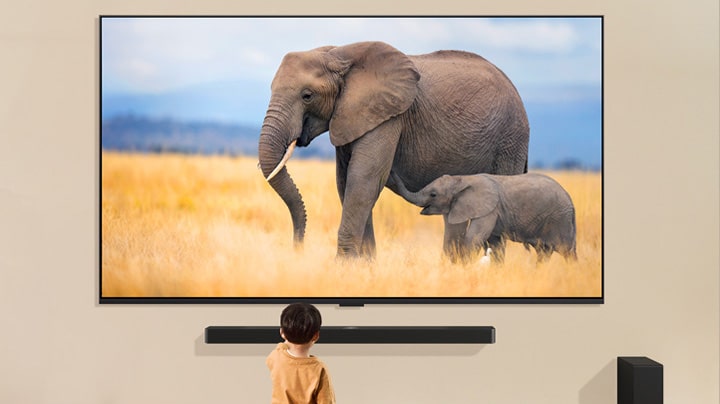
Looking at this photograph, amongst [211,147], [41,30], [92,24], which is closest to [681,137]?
[211,147]

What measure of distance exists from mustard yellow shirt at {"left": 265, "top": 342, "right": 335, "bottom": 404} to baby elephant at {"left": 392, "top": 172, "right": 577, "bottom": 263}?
162cm

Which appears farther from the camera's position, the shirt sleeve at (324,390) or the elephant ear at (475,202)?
the elephant ear at (475,202)

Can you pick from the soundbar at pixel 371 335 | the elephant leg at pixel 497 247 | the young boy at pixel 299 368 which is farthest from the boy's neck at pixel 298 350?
the elephant leg at pixel 497 247

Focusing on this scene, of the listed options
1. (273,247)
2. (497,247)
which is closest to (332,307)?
(273,247)

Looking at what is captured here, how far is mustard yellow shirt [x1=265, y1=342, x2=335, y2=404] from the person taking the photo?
2.45 meters

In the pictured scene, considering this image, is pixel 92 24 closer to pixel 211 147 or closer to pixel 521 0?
pixel 211 147

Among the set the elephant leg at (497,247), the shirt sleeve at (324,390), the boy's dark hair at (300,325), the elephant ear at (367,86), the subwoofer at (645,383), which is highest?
the elephant ear at (367,86)

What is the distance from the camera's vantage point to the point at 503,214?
397 cm

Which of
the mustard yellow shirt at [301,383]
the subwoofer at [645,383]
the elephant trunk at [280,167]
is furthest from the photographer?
the elephant trunk at [280,167]

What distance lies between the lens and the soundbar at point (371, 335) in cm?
389

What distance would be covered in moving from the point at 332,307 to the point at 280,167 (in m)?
0.75

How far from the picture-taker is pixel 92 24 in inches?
157

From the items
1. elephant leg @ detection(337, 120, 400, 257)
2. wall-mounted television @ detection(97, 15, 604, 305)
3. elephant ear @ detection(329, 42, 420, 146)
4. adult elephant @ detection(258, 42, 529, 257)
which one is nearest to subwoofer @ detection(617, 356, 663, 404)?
wall-mounted television @ detection(97, 15, 604, 305)

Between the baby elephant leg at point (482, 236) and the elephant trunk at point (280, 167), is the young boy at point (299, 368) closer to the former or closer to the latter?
the elephant trunk at point (280, 167)
